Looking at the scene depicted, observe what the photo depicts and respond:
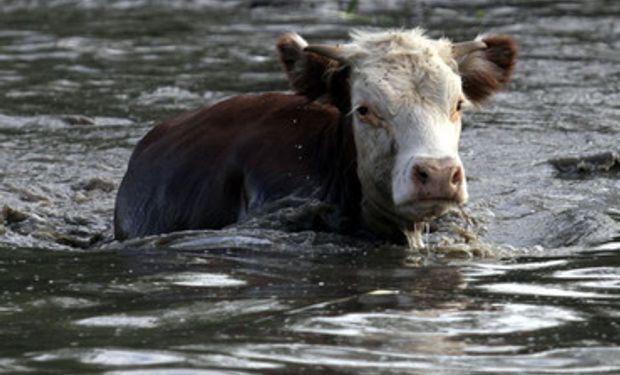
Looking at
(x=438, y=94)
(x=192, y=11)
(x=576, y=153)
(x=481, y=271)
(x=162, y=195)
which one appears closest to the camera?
(x=481, y=271)

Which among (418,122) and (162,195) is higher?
(418,122)

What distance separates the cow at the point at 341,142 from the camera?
27.2 feet

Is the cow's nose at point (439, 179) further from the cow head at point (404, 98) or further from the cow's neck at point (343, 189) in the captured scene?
the cow's neck at point (343, 189)

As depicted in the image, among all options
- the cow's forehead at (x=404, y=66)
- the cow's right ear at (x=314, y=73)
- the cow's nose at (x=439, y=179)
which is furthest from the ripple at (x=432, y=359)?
the cow's right ear at (x=314, y=73)

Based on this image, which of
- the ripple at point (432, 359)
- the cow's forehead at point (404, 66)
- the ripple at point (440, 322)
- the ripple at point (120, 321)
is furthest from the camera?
the cow's forehead at point (404, 66)

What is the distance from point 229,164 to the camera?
934 cm

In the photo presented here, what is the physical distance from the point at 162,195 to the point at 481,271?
8.31ft

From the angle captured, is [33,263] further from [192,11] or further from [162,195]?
[192,11]

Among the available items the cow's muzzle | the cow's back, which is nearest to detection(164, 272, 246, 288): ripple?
the cow's muzzle

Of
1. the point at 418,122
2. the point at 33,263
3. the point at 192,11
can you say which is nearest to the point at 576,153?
the point at 418,122

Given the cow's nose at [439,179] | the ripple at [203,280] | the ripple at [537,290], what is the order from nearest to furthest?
the ripple at [537,290]
the ripple at [203,280]
the cow's nose at [439,179]

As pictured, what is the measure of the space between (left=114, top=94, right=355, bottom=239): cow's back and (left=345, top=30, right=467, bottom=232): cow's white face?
1.25 ft

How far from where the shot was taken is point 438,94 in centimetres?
852

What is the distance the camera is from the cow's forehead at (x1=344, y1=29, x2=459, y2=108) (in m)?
8.53
